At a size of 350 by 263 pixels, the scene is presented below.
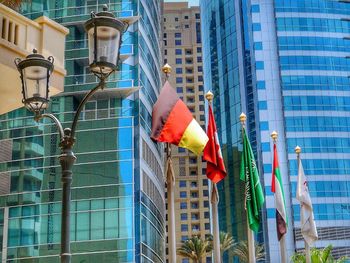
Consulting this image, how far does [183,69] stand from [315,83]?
181ft

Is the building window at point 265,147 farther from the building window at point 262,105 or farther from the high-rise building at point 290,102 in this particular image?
the building window at point 262,105

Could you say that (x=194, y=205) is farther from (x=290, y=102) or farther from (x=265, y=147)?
(x=290, y=102)

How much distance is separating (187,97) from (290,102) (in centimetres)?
5200

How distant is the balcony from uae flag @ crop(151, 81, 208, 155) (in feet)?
25.7

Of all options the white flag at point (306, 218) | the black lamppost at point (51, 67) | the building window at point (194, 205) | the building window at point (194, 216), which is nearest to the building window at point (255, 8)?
the building window at point (194, 205)

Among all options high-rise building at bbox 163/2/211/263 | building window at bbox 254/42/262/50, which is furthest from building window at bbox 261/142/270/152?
high-rise building at bbox 163/2/211/263

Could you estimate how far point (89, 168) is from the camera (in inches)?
1809

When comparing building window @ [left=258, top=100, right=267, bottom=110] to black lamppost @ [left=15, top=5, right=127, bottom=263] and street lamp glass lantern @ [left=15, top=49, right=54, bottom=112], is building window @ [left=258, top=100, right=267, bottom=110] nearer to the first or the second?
black lamppost @ [left=15, top=5, right=127, bottom=263]

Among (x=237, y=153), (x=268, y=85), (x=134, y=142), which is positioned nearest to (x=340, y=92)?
(x=268, y=85)

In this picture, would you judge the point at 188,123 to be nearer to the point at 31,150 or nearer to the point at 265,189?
the point at 31,150

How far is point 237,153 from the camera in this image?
89.6 meters

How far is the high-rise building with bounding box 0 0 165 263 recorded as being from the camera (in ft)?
146

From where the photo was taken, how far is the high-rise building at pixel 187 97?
415ft

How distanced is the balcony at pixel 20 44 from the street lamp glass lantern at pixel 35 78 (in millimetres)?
357
